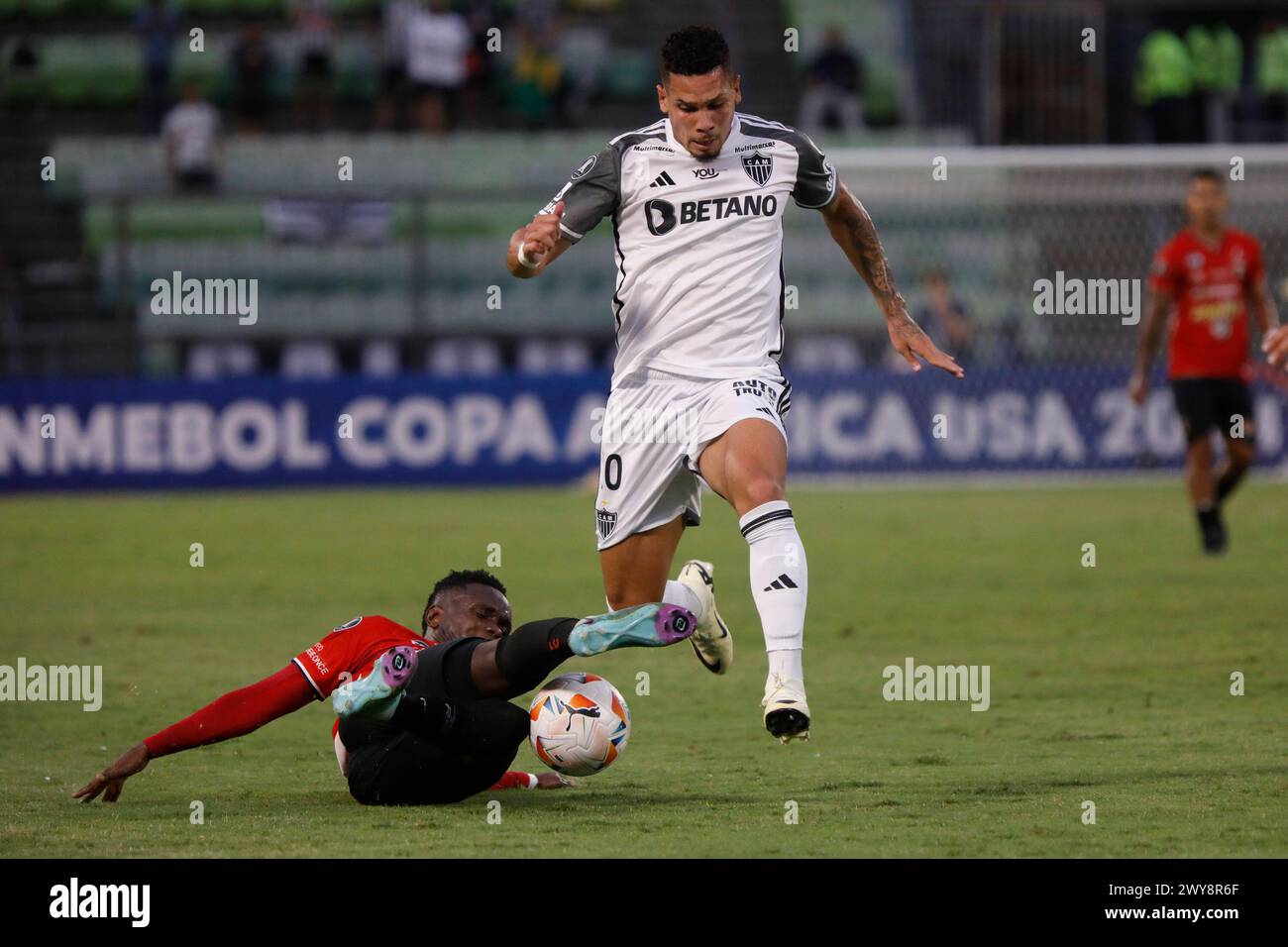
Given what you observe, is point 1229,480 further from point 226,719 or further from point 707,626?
point 226,719

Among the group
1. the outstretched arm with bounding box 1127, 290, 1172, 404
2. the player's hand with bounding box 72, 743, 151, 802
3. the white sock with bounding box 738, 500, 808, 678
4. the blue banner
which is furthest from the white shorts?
the blue banner

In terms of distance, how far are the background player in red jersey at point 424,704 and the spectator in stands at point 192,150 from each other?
17.0 m

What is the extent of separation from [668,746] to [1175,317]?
765 centimetres

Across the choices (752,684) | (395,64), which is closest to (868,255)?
(752,684)

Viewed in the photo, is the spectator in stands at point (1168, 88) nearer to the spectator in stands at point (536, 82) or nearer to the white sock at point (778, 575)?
the spectator in stands at point (536, 82)

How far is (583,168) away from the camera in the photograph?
7.18m

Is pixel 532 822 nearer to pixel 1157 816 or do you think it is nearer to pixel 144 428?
pixel 1157 816

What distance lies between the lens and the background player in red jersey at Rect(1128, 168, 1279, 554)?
13656 mm

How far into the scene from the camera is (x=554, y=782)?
6.98 meters

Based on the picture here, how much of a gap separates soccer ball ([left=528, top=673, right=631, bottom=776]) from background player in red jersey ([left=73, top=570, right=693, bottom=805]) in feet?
0.33

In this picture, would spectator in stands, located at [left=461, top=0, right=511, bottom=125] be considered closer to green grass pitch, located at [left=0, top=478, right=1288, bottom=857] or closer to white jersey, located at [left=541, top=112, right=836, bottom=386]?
green grass pitch, located at [left=0, top=478, right=1288, bottom=857]
